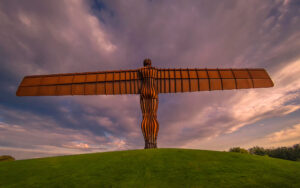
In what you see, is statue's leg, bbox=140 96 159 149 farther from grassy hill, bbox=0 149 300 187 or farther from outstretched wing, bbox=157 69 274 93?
grassy hill, bbox=0 149 300 187

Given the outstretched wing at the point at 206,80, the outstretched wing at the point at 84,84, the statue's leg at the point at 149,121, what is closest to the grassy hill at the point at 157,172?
the statue's leg at the point at 149,121

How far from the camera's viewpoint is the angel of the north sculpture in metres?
14.3

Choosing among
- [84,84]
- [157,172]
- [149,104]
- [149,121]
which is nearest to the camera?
[157,172]

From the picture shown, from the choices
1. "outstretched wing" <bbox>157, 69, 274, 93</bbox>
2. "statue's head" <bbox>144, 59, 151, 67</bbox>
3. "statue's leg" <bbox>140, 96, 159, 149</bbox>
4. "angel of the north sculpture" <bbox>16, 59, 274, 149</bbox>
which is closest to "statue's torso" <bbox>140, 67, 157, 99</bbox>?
"angel of the north sculpture" <bbox>16, 59, 274, 149</bbox>

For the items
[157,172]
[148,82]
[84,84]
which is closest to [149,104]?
[148,82]

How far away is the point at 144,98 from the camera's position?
1394 centimetres

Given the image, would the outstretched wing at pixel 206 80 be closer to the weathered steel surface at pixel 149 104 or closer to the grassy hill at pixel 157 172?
the weathered steel surface at pixel 149 104

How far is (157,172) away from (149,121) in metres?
6.01

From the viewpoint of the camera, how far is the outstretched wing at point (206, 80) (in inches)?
579

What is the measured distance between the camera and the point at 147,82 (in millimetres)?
14094

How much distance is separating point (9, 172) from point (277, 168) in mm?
13106

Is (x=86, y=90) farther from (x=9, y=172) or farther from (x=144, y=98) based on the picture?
(x=9, y=172)

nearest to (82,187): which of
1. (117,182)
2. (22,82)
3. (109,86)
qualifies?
(117,182)

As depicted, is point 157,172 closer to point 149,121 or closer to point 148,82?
point 149,121
